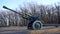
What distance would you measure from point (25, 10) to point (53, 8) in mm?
8072

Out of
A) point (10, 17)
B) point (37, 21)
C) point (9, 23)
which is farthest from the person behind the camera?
point (10, 17)

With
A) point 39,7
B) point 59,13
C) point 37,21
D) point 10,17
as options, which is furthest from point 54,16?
point 37,21

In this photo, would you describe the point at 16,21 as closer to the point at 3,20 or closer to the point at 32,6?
the point at 3,20

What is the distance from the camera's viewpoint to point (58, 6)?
44.7 meters

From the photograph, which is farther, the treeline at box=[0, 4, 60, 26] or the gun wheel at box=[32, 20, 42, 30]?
the treeline at box=[0, 4, 60, 26]

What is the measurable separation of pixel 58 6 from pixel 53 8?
5.40 feet

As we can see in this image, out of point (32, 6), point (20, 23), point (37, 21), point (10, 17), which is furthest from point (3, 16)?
Result: point (37, 21)

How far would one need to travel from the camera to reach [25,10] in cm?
4512

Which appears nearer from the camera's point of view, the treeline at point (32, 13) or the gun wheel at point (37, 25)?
the gun wheel at point (37, 25)

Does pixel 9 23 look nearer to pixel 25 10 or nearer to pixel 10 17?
pixel 10 17

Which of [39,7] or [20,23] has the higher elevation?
[39,7]

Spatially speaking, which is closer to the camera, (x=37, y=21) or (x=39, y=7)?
(x=37, y=21)

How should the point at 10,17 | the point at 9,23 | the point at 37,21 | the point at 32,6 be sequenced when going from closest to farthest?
the point at 37,21 < the point at 9,23 < the point at 10,17 < the point at 32,6

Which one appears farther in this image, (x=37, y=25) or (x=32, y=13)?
(x=32, y=13)
